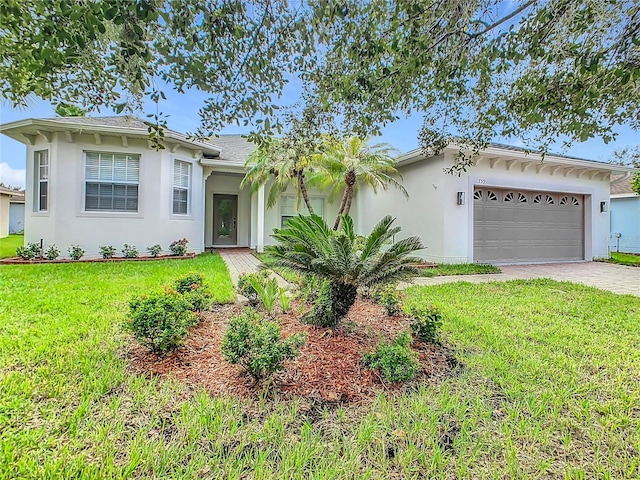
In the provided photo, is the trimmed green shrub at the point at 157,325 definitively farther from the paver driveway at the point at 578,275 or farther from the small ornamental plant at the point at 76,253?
the small ornamental plant at the point at 76,253

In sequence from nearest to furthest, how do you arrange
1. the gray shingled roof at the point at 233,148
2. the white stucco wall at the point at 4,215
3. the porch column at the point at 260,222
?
1. the porch column at the point at 260,222
2. the gray shingled roof at the point at 233,148
3. the white stucco wall at the point at 4,215

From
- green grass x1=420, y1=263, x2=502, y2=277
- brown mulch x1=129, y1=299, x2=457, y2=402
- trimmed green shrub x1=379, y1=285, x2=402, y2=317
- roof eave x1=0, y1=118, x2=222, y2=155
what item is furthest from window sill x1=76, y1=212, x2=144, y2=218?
green grass x1=420, y1=263, x2=502, y2=277

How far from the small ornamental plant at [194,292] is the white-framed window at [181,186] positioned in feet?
22.4

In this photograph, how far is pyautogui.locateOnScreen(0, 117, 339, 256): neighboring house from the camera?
954 cm

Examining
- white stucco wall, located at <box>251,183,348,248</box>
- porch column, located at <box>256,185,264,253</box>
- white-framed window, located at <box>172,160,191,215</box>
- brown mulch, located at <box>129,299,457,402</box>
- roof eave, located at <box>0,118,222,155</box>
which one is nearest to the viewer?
brown mulch, located at <box>129,299,457,402</box>

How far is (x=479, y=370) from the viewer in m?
3.10

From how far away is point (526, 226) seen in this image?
11867 millimetres

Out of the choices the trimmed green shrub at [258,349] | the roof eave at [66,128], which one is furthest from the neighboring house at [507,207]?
the trimmed green shrub at [258,349]

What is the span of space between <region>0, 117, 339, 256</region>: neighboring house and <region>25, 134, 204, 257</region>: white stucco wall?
0.02 meters

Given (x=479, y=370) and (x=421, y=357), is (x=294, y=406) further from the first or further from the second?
(x=479, y=370)

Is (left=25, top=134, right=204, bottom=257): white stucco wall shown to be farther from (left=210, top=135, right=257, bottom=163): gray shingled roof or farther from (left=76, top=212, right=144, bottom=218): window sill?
(left=210, top=135, right=257, bottom=163): gray shingled roof

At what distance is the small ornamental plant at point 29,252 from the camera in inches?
368

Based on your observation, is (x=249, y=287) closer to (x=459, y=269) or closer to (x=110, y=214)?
(x=459, y=269)

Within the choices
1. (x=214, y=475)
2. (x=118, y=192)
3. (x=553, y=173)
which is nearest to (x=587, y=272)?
(x=553, y=173)
